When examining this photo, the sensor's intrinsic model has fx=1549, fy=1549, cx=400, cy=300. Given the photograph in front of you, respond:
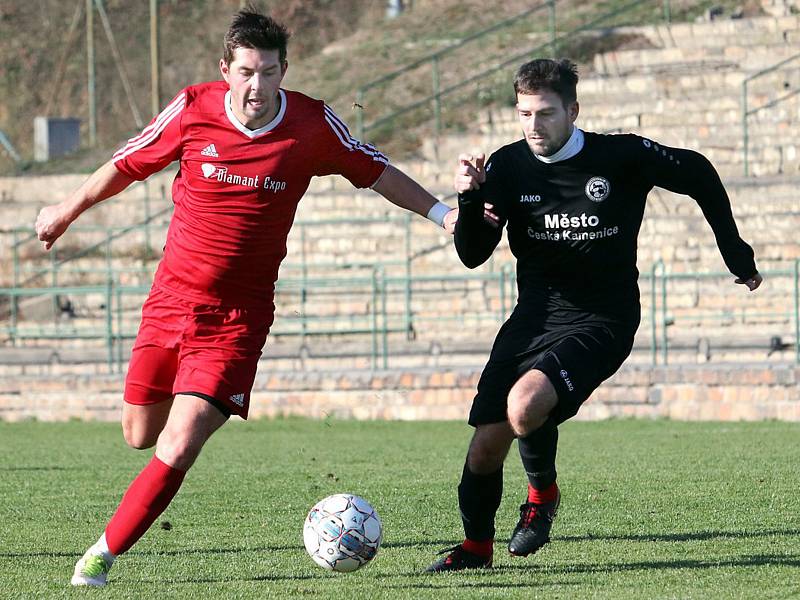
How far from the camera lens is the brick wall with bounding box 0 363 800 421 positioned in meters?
16.3

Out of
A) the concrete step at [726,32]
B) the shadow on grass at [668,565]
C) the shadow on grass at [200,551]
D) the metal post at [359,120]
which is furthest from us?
the metal post at [359,120]

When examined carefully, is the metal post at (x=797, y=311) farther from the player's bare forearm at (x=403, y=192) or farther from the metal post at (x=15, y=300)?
the metal post at (x=15, y=300)

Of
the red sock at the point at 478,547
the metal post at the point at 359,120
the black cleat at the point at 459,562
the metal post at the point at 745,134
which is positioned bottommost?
the black cleat at the point at 459,562

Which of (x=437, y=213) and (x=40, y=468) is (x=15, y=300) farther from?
(x=437, y=213)

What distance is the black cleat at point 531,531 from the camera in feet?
22.5

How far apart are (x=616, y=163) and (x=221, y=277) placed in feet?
5.94

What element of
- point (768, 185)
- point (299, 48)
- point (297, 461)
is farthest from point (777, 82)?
point (299, 48)

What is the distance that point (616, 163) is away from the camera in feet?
22.5

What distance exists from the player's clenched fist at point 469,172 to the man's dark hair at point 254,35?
881 millimetres

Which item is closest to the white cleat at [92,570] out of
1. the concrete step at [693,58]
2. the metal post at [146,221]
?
the metal post at [146,221]

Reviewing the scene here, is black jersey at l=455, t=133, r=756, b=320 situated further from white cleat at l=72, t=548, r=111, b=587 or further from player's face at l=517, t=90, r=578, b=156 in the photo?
white cleat at l=72, t=548, r=111, b=587

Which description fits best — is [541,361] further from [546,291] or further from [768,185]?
[768,185]

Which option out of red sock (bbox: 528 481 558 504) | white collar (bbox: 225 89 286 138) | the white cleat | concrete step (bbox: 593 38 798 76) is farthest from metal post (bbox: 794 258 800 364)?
the white cleat

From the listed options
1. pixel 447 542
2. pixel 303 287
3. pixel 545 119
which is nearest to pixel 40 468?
pixel 447 542
